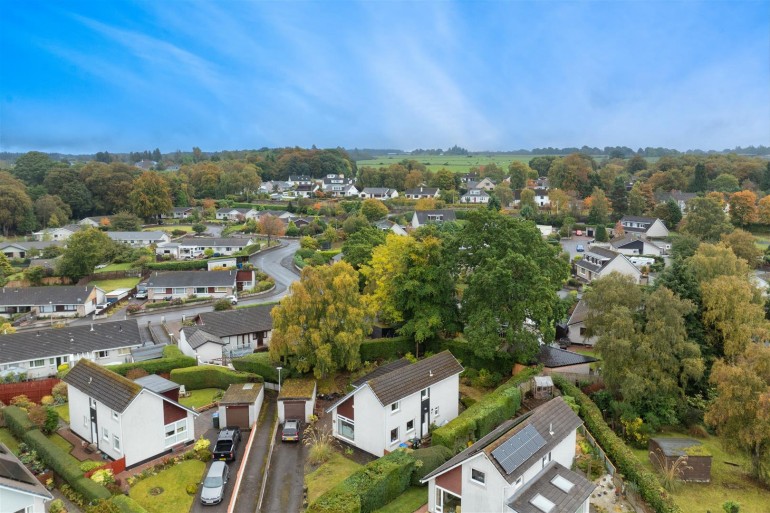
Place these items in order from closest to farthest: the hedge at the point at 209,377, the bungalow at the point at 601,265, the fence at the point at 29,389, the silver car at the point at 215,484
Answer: the silver car at the point at 215,484 < the fence at the point at 29,389 < the hedge at the point at 209,377 < the bungalow at the point at 601,265

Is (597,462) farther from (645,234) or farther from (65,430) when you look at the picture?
(645,234)

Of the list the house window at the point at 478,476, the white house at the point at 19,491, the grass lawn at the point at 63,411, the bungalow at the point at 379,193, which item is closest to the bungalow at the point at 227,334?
the grass lawn at the point at 63,411

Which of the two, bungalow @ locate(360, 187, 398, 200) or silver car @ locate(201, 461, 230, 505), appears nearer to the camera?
silver car @ locate(201, 461, 230, 505)

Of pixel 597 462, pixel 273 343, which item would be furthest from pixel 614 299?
pixel 273 343

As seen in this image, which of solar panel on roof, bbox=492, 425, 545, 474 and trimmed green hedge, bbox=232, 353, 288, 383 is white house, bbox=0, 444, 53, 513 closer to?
trimmed green hedge, bbox=232, 353, 288, 383

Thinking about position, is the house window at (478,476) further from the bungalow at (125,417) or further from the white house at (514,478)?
the bungalow at (125,417)

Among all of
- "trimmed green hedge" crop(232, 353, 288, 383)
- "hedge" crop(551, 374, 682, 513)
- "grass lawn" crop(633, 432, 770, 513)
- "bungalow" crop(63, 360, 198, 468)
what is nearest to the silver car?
"bungalow" crop(63, 360, 198, 468)
